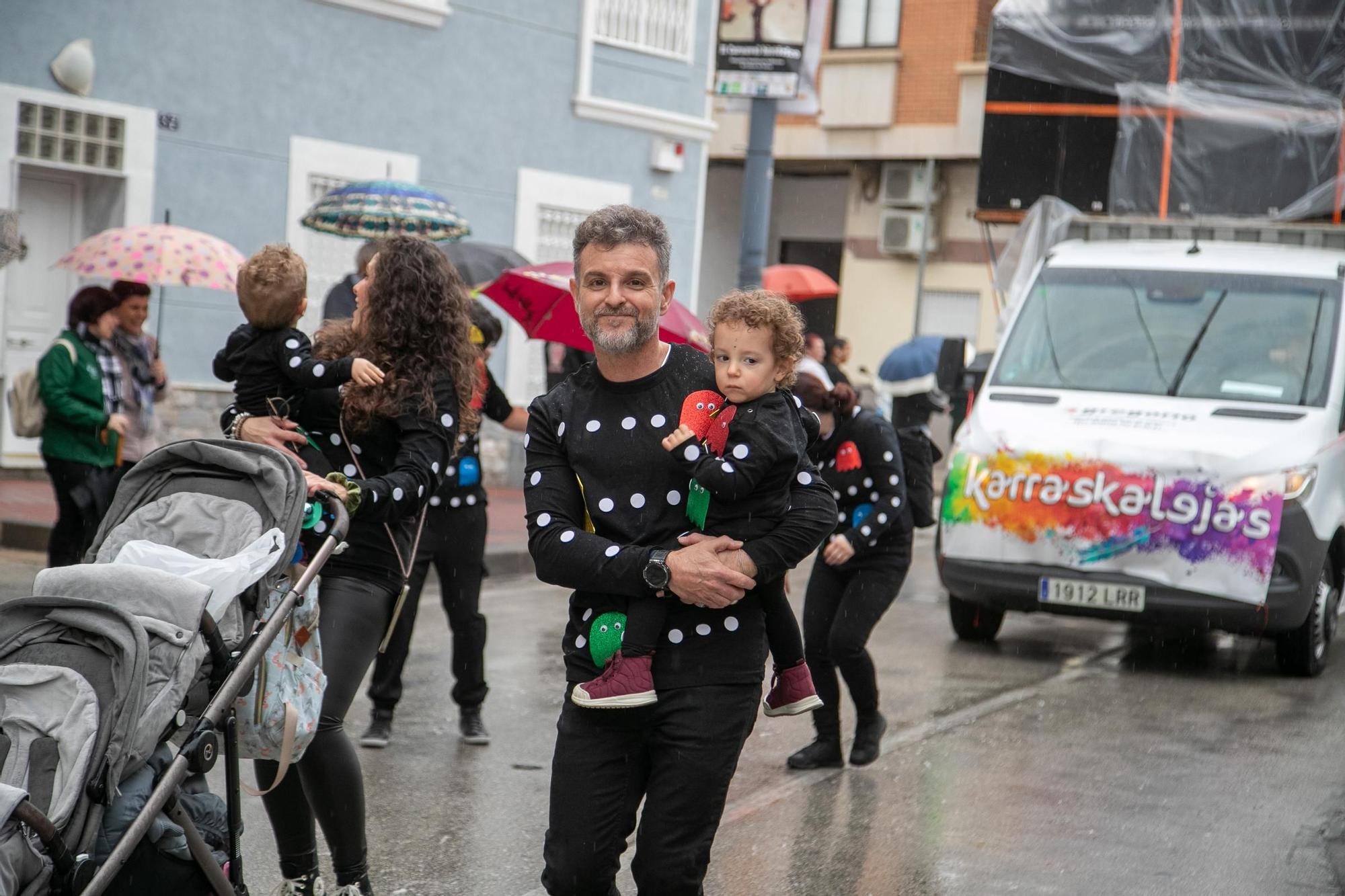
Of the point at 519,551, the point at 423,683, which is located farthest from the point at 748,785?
the point at 519,551

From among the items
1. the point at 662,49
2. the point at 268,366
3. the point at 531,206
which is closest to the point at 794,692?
the point at 268,366

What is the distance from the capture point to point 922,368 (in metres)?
14.5

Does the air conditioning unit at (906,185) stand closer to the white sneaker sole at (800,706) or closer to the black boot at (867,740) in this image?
the black boot at (867,740)

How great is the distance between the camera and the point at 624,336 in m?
3.48

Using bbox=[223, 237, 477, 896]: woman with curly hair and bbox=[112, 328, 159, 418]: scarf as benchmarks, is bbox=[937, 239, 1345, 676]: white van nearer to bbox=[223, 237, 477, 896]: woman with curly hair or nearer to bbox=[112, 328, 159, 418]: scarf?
bbox=[112, 328, 159, 418]: scarf

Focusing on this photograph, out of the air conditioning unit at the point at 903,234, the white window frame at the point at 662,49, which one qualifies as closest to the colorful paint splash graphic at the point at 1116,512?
the white window frame at the point at 662,49

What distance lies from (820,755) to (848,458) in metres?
1.22

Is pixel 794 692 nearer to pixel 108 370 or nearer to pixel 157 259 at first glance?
pixel 108 370

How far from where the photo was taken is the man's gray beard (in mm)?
3477

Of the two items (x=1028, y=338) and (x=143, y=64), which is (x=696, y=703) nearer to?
(x=1028, y=338)

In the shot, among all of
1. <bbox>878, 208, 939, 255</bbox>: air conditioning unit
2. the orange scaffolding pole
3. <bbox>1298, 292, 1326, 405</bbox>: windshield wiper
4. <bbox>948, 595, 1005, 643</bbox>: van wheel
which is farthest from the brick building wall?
<bbox>948, 595, 1005, 643</bbox>: van wheel

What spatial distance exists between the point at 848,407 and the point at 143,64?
859 centimetres

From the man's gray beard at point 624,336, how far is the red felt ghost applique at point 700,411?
0.16m

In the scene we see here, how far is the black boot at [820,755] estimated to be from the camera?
6.49 meters
